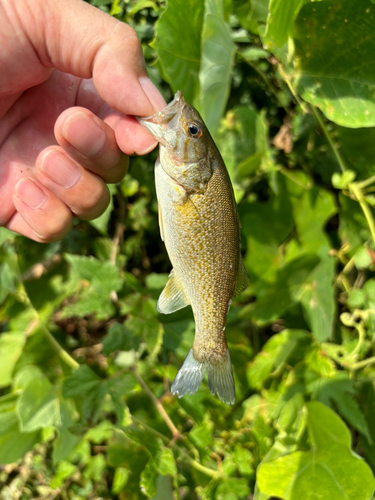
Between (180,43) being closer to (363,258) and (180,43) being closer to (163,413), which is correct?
(363,258)

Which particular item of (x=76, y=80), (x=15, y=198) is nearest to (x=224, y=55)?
(x=76, y=80)

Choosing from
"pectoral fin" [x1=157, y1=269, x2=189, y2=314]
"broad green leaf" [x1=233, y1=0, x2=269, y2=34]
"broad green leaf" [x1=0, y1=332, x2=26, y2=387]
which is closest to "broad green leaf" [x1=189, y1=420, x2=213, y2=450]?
"pectoral fin" [x1=157, y1=269, x2=189, y2=314]

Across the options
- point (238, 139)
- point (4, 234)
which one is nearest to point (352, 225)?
point (238, 139)

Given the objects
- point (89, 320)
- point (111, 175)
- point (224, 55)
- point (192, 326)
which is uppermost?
point (224, 55)

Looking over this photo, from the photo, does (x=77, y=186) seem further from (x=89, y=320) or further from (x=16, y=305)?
(x=89, y=320)

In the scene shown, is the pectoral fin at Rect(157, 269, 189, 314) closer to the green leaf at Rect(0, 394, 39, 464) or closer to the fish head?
the fish head

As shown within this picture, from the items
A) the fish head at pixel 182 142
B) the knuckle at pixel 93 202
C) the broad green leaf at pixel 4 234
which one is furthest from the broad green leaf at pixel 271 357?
the broad green leaf at pixel 4 234
